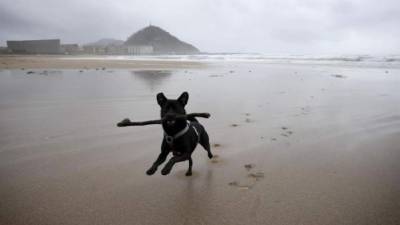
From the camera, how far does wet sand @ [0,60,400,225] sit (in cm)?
249

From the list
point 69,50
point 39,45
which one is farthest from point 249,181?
point 69,50

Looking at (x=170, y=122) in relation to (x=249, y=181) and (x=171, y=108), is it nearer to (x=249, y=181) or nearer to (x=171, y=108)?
(x=171, y=108)

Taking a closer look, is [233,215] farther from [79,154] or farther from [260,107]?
[260,107]

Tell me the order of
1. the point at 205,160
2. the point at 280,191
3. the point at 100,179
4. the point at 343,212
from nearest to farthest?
1. the point at 343,212
2. the point at 280,191
3. the point at 100,179
4. the point at 205,160

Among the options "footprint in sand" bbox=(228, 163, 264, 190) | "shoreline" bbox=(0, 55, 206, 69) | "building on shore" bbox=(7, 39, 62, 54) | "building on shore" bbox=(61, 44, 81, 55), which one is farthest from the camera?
"building on shore" bbox=(61, 44, 81, 55)

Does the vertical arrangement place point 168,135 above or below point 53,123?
above

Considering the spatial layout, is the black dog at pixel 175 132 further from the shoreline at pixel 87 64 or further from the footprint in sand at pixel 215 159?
the shoreline at pixel 87 64

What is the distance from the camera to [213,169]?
339 centimetres

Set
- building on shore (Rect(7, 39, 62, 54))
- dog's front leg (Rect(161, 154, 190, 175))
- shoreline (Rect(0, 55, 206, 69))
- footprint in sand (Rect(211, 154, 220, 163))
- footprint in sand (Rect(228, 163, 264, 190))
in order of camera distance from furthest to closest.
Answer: building on shore (Rect(7, 39, 62, 54))
shoreline (Rect(0, 55, 206, 69))
footprint in sand (Rect(211, 154, 220, 163))
footprint in sand (Rect(228, 163, 264, 190))
dog's front leg (Rect(161, 154, 190, 175))

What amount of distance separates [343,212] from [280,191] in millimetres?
574

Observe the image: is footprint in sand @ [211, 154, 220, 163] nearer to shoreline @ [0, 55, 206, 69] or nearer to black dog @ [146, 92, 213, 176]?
black dog @ [146, 92, 213, 176]

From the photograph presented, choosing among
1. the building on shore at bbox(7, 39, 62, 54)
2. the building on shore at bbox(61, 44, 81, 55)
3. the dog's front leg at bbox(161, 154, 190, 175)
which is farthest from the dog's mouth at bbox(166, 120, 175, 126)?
the building on shore at bbox(7, 39, 62, 54)

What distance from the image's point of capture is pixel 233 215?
2.46 metres

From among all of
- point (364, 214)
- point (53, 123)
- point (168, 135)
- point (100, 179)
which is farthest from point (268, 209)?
point (53, 123)
